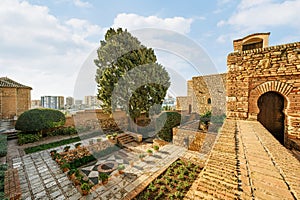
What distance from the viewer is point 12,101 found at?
13.0 meters

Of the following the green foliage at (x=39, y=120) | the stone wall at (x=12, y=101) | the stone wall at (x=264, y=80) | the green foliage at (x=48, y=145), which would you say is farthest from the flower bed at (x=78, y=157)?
the stone wall at (x=12, y=101)

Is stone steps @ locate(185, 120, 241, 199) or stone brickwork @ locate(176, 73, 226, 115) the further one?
stone brickwork @ locate(176, 73, 226, 115)

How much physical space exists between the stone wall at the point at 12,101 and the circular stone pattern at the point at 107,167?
1460cm

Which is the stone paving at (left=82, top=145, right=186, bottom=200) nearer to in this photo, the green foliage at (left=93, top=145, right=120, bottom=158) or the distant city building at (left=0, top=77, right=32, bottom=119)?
the green foliage at (left=93, top=145, right=120, bottom=158)

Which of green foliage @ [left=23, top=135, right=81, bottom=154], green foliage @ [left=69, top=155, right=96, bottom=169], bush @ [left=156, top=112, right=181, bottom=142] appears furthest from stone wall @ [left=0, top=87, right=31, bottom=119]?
bush @ [left=156, top=112, right=181, bottom=142]

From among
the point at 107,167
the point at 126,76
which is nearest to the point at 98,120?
the point at 126,76

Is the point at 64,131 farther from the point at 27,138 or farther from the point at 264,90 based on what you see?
the point at 264,90

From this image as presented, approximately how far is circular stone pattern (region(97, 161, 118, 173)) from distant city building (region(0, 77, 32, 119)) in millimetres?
14243

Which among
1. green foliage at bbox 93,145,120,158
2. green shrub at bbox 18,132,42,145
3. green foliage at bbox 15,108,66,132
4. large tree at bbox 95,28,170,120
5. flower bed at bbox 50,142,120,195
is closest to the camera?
flower bed at bbox 50,142,120,195

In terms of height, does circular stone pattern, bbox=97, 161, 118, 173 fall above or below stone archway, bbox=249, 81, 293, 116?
below

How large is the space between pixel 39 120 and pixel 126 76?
24.5 feet

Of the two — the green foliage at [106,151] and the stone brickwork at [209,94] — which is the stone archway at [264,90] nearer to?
the green foliage at [106,151]

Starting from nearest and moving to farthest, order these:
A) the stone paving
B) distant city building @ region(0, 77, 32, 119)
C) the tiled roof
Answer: the stone paving → distant city building @ region(0, 77, 32, 119) → the tiled roof

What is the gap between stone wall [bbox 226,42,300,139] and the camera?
3801mm
